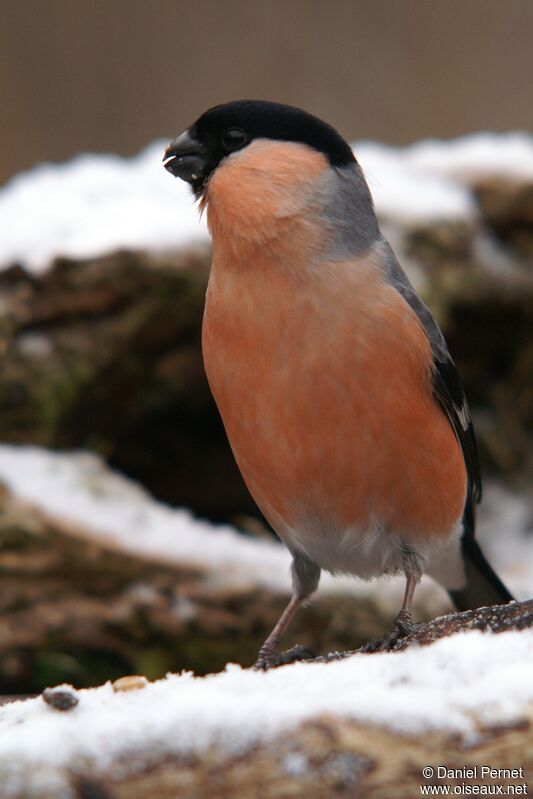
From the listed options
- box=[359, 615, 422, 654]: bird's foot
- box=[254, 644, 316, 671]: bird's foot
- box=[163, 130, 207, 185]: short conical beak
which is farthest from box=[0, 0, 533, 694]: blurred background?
box=[163, 130, 207, 185]: short conical beak

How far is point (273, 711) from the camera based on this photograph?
8.63ft

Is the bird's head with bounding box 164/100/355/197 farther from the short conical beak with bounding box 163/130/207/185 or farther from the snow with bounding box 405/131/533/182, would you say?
the snow with bounding box 405/131/533/182

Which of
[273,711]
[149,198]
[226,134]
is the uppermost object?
[149,198]

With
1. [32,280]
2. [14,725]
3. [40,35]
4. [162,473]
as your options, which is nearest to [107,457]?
[162,473]

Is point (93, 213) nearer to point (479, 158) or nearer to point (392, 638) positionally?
point (479, 158)

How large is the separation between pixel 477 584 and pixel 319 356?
171cm

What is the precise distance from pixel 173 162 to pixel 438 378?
48.1 inches

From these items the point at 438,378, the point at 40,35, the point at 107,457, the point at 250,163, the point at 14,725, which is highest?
the point at 40,35

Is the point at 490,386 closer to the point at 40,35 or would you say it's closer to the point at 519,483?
the point at 519,483

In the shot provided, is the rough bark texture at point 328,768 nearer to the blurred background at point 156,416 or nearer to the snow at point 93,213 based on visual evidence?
the blurred background at point 156,416

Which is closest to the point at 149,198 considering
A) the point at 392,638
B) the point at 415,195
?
the point at 415,195

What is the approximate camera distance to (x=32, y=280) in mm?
6281

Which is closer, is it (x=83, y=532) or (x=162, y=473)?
(x=83, y=532)

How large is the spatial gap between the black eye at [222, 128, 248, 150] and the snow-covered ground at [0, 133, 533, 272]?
79.2 inches
